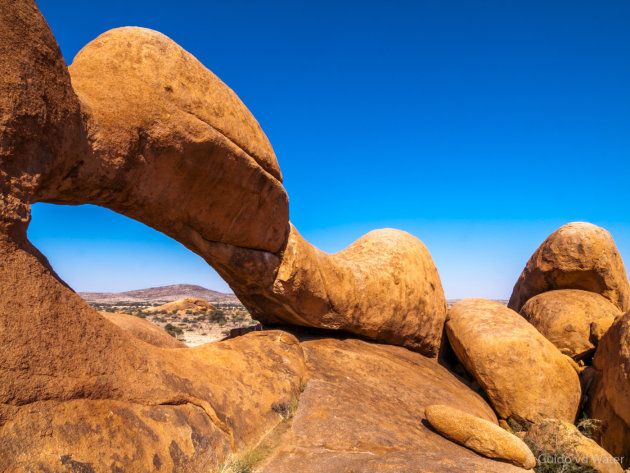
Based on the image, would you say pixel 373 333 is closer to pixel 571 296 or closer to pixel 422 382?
pixel 422 382

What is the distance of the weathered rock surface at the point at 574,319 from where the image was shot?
8336 millimetres

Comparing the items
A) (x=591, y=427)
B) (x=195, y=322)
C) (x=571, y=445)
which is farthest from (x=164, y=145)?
(x=195, y=322)

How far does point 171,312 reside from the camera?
95.1ft

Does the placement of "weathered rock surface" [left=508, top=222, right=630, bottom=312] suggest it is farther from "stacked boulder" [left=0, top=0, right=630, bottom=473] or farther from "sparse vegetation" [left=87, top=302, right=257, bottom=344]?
"sparse vegetation" [left=87, top=302, right=257, bottom=344]

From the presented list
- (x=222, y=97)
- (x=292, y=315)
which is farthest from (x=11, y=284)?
(x=292, y=315)

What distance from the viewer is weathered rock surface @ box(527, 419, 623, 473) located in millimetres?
5590

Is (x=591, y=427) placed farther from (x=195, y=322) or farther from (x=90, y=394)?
(x=195, y=322)

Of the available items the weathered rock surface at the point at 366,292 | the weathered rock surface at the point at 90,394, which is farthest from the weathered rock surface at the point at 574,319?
the weathered rock surface at the point at 90,394

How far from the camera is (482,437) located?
4.80 meters

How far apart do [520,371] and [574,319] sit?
91.9 inches

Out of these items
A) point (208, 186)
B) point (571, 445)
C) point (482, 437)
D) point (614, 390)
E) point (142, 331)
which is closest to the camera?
point (482, 437)

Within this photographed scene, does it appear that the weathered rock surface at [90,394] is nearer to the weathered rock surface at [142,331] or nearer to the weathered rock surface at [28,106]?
the weathered rock surface at [28,106]

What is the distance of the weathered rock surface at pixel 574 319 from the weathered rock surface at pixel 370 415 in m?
2.44

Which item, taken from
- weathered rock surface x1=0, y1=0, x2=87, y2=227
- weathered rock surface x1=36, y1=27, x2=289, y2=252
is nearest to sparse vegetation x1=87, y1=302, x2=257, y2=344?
weathered rock surface x1=36, y1=27, x2=289, y2=252
